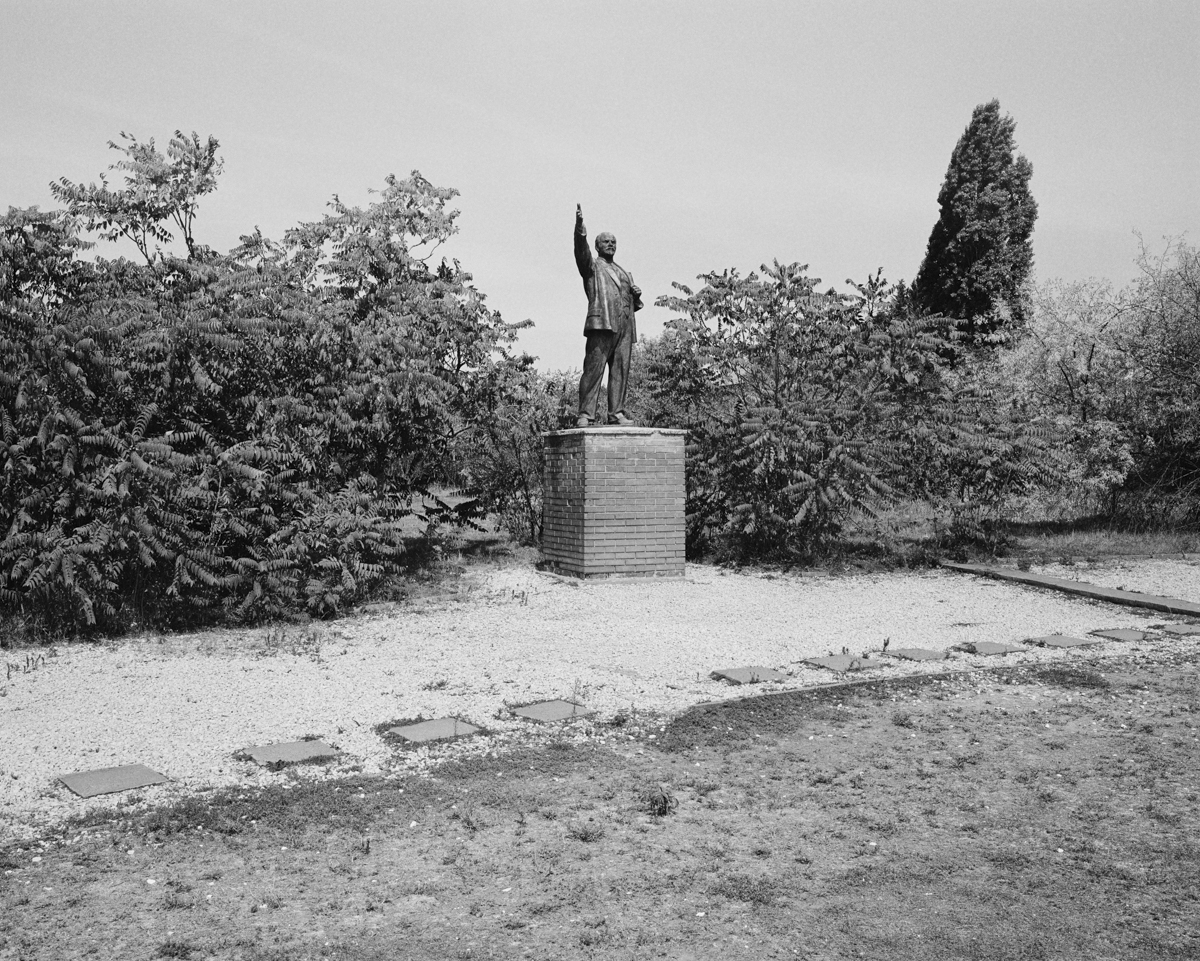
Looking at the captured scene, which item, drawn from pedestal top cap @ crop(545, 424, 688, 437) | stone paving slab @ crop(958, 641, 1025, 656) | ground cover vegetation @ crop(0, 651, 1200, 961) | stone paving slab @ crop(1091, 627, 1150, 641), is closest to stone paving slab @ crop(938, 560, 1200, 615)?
stone paving slab @ crop(1091, 627, 1150, 641)

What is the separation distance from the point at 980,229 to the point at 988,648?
30014 mm

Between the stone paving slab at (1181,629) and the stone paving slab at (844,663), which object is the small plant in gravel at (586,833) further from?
the stone paving slab at (1181,629)

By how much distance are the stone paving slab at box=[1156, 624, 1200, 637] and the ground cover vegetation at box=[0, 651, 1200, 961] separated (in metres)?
3.76

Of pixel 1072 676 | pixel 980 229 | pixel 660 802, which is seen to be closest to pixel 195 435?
pixel 660 802

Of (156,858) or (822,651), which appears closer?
(156,858)

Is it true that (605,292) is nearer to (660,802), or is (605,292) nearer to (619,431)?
(619,431)

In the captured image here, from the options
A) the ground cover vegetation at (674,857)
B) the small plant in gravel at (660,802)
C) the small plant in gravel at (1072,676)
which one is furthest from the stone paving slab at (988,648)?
the small plant in gravel at (660,802)

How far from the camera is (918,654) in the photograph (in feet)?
26.4

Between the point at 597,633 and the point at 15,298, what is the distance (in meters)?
5.31

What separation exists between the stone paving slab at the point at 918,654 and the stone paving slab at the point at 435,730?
353cm

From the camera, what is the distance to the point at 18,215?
9648mm

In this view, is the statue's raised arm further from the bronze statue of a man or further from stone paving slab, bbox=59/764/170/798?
stone paving slab, bbox=59/764/170/798

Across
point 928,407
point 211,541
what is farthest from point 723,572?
point 211,541

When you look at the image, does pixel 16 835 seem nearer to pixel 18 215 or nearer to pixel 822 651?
pixel 822 651
